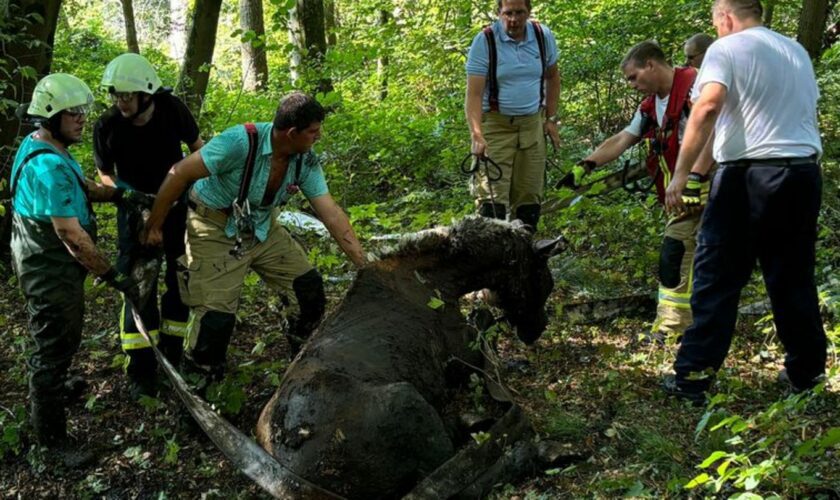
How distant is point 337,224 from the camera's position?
16.7 ft

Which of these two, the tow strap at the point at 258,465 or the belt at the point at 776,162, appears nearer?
the tow strap at the point at 258,465

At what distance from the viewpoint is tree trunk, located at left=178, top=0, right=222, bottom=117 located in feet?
29.1

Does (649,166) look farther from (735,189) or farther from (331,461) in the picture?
(331,461)

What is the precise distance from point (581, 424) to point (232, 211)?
8.92ft

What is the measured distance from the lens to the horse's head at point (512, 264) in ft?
17.8

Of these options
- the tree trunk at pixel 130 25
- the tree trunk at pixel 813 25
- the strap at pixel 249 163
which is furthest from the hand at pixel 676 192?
the tree trunk at pixel 130 25

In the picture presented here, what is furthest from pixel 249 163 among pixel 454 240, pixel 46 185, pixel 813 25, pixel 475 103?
pixel 813 25

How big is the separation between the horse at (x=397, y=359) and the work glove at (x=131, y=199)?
162cm

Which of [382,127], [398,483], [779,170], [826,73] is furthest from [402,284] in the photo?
[826,73]

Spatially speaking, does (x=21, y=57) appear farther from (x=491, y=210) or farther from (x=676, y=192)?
(x=676, y=192)

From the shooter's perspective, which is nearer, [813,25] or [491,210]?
[491,210]

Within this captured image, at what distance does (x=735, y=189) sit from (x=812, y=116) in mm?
623

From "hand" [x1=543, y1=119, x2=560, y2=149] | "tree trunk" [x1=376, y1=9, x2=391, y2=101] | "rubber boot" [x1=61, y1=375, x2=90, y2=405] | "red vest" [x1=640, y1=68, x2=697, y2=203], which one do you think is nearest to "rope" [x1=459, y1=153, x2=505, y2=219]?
"hand" [x1=543, y1=119, x2=560, y2=149]

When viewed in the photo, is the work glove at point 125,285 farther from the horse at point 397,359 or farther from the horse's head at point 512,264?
the horse's head at point 512,264
